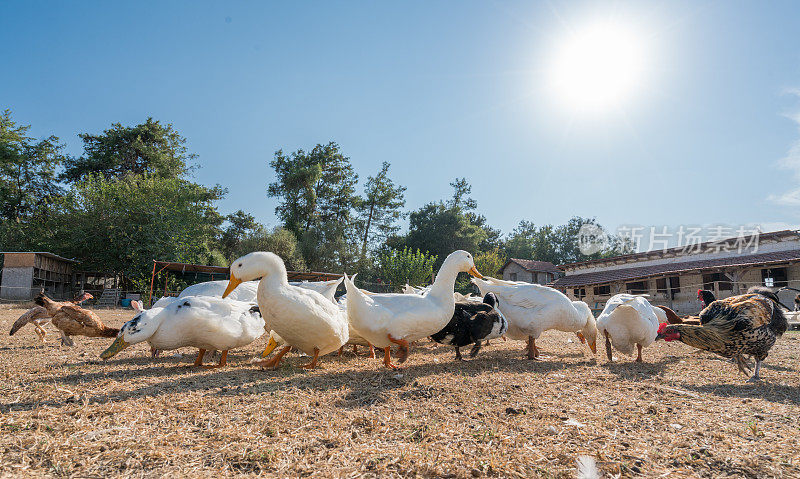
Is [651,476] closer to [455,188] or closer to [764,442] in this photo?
[764,442]

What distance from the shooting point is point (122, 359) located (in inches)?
203

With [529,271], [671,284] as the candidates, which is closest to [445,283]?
[671,284]

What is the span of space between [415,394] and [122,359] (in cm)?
423

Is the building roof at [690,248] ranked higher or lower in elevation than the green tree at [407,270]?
higher

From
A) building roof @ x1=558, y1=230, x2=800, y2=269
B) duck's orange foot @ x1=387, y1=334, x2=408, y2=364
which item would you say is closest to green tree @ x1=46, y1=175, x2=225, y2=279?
duck's orange foot @ x1=387, y1=334, x2=408, y2=364

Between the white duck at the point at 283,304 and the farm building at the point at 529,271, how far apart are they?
36.7 meters

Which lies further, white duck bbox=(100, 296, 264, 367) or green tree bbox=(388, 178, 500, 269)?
green tree bbox=(388, 178, 500, 269)

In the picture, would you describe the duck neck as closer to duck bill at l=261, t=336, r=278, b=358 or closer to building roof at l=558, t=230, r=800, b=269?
duck bill at l=261, t=336, r=278, b=358

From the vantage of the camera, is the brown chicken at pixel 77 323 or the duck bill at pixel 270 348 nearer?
the duck bill at pixel 270 348

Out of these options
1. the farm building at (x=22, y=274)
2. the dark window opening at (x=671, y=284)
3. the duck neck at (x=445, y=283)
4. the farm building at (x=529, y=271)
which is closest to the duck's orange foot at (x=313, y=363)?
the duck neck at (x=445, y=283)

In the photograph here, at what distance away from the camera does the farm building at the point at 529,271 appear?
39.0 m

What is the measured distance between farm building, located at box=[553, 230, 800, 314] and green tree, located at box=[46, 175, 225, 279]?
27.4 m

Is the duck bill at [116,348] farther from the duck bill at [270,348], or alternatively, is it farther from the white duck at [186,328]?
the duck bill at [270,348]

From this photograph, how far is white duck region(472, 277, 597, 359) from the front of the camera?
6.06 m
